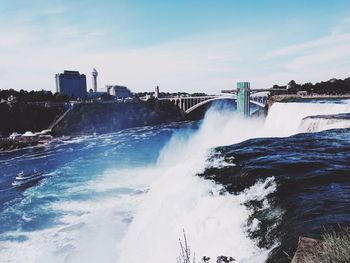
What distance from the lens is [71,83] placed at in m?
145

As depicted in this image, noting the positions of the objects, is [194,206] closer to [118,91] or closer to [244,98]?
[244,98]

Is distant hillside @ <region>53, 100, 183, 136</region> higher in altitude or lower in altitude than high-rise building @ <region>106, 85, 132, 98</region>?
lower

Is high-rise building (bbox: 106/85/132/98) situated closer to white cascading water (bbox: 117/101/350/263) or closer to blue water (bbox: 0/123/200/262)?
blue water (bbox: 0/123/200/262)

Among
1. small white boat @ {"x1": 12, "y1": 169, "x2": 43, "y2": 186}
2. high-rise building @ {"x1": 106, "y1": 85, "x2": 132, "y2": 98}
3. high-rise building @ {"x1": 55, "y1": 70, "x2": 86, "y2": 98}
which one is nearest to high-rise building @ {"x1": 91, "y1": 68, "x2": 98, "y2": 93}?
high-rise building @ {"x1": 106, "y1": 85, "x2": 132, "y2": 98}

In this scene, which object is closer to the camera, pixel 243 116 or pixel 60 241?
pixel 60 241

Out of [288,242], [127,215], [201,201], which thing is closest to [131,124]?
[127,215]

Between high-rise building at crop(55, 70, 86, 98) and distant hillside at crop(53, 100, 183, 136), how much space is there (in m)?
56.0

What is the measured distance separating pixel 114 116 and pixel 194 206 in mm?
70504

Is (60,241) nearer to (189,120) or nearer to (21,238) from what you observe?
(21,238)

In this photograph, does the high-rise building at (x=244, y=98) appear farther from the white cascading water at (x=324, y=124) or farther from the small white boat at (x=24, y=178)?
the small white boat at (x=24, y=178)

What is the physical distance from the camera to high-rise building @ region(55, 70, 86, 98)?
14088 cm

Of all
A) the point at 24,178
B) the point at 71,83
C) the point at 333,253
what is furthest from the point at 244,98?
the point at 71,83

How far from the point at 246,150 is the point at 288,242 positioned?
36.2 feet

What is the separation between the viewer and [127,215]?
18.7 meters
